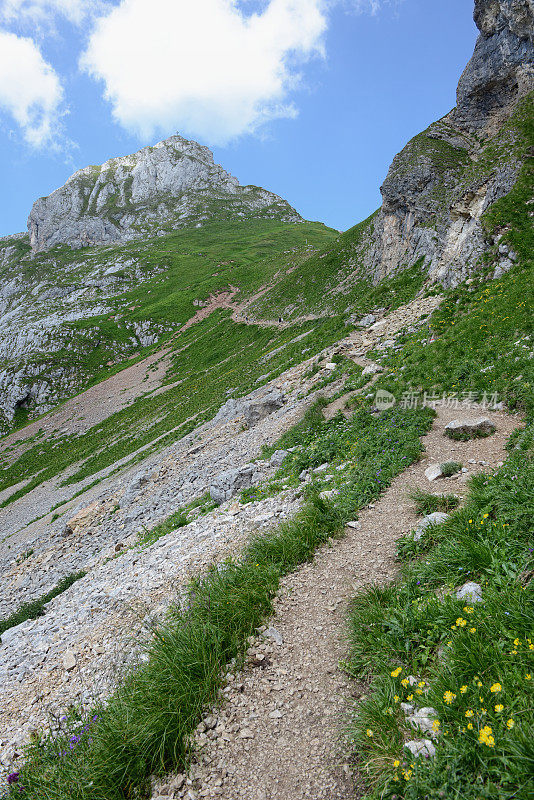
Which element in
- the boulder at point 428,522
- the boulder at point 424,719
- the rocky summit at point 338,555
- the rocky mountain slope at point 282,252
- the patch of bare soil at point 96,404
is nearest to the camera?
the boulder at point 424,719

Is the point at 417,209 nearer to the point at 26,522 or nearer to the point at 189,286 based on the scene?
the point at 26,522

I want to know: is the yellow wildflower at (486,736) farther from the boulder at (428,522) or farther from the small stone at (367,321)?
the small stone at (367,321)

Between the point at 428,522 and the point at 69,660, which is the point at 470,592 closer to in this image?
the point at 428,522

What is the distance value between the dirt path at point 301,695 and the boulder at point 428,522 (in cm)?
48

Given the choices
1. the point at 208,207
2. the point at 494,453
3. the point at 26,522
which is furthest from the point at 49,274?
the point at 494,453

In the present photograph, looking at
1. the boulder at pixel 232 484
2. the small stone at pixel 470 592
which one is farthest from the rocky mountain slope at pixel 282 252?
the small stone at pixel 470 592

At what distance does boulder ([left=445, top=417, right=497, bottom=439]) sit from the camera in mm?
10414

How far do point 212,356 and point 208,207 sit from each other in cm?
15943

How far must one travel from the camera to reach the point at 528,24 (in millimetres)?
27812

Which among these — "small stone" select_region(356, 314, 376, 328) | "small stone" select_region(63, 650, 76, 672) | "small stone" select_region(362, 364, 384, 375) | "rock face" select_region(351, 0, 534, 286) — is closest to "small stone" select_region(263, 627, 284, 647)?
"small stone" select_region(63, 650, 76, 672)

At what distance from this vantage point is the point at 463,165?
32812 millimetres

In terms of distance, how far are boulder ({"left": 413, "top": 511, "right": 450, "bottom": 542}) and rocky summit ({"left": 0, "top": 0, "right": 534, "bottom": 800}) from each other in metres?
0.05

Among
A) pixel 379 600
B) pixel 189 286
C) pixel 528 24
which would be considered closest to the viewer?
pixel 379 600

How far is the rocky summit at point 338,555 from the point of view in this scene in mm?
4469
